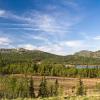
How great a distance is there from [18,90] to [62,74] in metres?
91.5

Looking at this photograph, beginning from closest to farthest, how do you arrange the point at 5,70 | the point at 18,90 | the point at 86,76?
the point at 18,90 < the point at 86,76 < the point at 5,70

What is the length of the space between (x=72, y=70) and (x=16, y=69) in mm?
38667

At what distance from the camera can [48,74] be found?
161 metres

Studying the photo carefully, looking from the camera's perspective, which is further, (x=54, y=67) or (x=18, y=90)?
(x=54, y=67)

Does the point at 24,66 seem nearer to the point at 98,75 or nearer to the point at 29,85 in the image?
the point at 98,75

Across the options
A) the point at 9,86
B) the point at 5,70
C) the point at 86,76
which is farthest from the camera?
the point at 5,70

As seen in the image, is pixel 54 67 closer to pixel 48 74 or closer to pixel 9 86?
pixel 48 74

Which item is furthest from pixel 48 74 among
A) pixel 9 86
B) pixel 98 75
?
pixel 9 86

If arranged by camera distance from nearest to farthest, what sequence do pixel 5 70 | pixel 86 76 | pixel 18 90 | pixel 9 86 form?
pixel 18 90 → pixel 9 86 → pixel 86 76 → pixel 5 70

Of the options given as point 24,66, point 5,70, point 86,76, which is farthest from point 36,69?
point 86,76

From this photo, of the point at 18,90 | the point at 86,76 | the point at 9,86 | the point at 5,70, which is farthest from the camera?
the point at 5,70

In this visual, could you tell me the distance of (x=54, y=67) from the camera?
16988 cm

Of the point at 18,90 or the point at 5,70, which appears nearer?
the point at 18,90

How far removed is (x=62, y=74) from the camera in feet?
525
